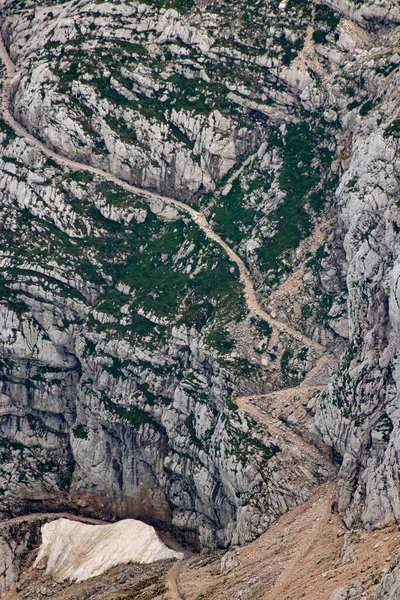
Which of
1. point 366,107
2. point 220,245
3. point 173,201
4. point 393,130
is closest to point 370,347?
point 393,130

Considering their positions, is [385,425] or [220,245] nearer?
[385,425]

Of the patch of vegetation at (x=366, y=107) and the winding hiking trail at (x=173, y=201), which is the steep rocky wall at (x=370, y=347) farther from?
the winding hiking trail at (x=173, y=201)

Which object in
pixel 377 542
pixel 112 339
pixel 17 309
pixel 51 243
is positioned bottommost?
pixel 377 542

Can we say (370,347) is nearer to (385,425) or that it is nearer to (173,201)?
(385,425)

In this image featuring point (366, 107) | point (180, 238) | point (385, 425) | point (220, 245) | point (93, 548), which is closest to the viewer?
point (385, 425)

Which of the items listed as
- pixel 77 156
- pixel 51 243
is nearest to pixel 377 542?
pixel 51 243

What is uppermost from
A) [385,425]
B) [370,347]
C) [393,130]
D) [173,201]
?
[173,201]

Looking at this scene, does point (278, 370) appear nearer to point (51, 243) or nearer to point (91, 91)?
point (51, 243)

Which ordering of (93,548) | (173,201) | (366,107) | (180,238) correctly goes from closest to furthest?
(93,548) < (366,107) < (180,238) < (173,201)
